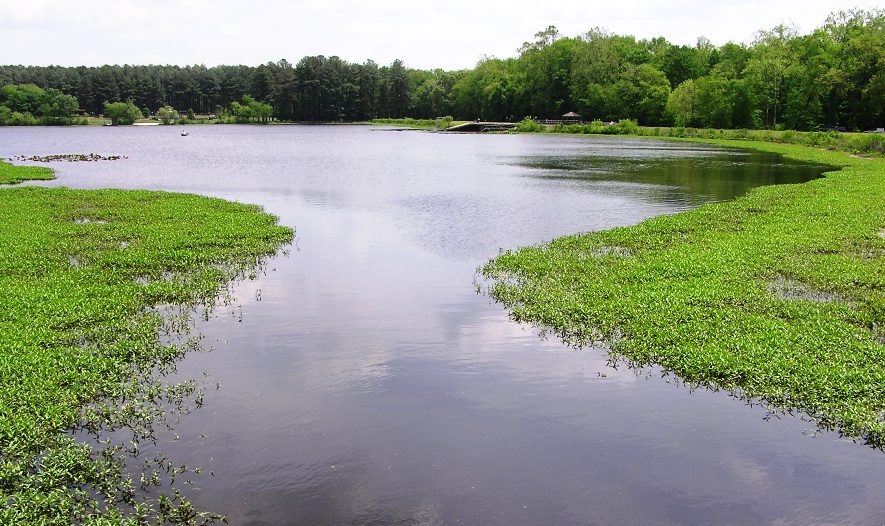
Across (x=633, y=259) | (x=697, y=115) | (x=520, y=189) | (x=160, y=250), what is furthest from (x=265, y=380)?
(x=697, y=115)

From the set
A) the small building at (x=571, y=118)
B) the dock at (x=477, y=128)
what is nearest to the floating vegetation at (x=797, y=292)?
the small building at (x=571, y=118)

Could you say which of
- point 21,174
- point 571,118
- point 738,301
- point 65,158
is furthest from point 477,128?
point 738,301

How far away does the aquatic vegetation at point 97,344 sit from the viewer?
1109cm

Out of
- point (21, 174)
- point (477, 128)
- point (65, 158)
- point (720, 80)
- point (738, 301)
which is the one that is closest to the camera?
point (738, 301)

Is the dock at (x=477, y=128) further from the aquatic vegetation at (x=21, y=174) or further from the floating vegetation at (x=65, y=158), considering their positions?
the aquatic vegetation at (x=21, y=174)

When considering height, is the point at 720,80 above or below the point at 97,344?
above

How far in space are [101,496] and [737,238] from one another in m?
26.7

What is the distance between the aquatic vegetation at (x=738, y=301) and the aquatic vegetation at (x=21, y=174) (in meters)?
43.2

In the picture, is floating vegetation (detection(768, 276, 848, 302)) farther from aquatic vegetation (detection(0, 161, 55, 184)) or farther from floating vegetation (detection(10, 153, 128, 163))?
floating vegetation (detection(10, 153, 128, 163))

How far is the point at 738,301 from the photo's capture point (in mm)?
20547

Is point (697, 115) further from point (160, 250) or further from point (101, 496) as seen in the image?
point (101, 496)

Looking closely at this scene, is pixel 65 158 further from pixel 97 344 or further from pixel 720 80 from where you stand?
pixel 720 80

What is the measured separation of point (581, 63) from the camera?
18275 centimetres

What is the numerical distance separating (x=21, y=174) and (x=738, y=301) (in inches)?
2245
